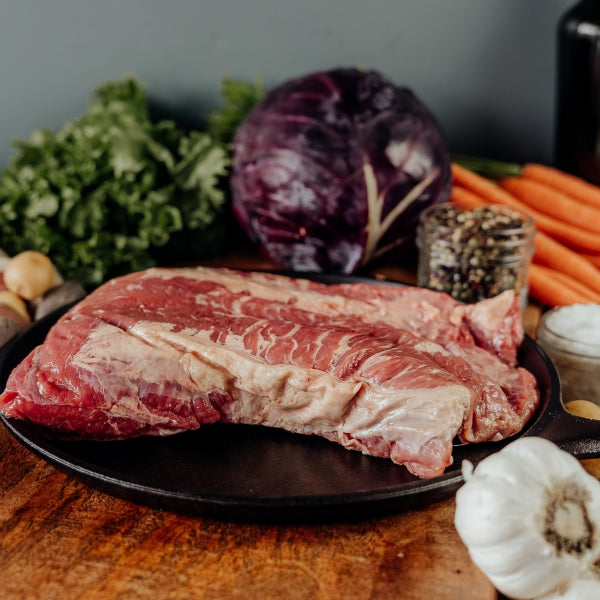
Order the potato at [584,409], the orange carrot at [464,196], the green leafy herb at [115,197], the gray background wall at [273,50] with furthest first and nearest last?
1. the gray background wall at [273,50]
2. the orange carrot at [464,196]
3. the green leafy herb at [115,197]
4. the potato at [584,409]

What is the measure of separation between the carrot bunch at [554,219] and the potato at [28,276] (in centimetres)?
132

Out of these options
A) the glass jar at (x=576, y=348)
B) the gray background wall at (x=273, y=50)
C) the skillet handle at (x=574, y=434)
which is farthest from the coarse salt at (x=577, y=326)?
the gray background wall at (x=273, y=50)

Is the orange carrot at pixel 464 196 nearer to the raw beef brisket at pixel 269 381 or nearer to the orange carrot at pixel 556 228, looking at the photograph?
the orange carrot at pixel 556 228

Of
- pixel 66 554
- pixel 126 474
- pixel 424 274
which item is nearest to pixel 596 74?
pixel 424 274

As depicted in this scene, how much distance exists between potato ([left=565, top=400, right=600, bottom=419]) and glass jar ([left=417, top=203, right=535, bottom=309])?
0.54 meters

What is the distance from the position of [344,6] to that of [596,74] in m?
1.01

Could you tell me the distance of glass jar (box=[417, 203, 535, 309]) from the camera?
7.73 feet

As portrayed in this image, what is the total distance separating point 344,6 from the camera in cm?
318

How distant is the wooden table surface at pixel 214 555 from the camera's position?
4.61ft

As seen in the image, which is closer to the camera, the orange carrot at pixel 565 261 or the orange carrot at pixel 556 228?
the orange carrot at pixel 565 261

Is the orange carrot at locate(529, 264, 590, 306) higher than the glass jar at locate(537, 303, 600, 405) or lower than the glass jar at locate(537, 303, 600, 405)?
lower

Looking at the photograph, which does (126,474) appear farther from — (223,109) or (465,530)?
(223,109)

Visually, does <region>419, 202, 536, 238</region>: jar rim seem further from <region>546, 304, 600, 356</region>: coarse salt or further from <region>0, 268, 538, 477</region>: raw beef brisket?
<region>0, 268, 538, 477</region>: raw beef brisket

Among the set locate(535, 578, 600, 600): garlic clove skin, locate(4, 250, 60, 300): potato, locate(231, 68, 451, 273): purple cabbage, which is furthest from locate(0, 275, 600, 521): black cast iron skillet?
locate(231, 68, 451, 273): purple cabbage
